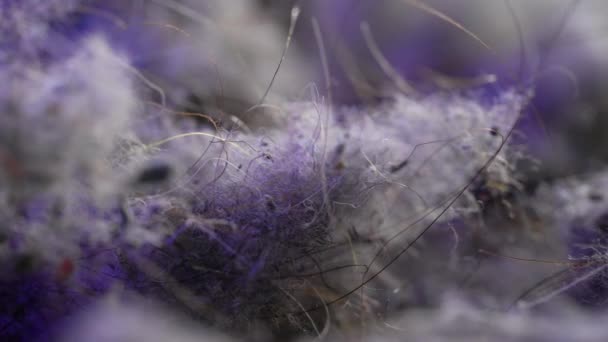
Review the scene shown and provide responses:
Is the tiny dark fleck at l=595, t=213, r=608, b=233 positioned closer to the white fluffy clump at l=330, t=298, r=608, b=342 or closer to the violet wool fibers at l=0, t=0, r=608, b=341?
the violet wool fibers at l=0, t=0, r=608, b=341

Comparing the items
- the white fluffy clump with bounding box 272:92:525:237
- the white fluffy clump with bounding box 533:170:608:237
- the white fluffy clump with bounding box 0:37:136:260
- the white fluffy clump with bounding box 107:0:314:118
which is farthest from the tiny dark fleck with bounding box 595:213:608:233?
the white fluffy clump with bounding box 0:37:136:260

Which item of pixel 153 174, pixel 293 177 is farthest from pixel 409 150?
pixel 153 174

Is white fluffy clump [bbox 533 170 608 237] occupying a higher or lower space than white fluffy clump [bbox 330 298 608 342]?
higher

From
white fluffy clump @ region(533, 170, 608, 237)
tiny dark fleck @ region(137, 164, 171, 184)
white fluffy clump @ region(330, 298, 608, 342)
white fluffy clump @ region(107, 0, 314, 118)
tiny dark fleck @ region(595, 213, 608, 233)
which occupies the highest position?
white fluffy clump @ region(107, 0, 314, 118)

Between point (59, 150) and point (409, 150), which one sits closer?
point (59, 150)

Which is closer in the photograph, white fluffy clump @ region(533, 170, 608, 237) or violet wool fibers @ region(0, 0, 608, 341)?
violet wool fibers @ region(0, 0, 608, 341)

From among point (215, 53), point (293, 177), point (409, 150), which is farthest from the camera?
point (215, 53)

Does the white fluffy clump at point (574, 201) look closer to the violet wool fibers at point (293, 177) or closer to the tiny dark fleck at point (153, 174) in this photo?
the violet wool fibers at point (293, 177)

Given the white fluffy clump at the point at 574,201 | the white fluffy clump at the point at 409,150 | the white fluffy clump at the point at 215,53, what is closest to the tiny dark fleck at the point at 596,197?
the white fluffy clump at the point at 574,201

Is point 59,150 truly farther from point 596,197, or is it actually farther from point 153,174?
point 596,197
